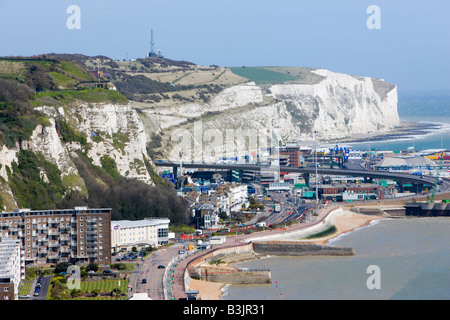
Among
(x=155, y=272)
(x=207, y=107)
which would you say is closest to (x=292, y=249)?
(x=155, y=272)

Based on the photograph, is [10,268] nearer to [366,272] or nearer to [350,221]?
[366,272]

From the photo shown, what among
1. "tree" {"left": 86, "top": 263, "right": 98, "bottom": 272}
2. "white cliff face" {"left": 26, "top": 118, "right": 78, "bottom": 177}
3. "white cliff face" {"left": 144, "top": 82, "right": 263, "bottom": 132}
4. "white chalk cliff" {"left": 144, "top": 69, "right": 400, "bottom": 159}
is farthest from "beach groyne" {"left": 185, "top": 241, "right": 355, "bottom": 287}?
"white chalk cliff" {"left": 144, "top": 69, "right": 400, "bottom": 159}

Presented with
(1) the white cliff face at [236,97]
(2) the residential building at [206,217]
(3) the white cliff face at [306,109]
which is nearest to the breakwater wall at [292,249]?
(2) the residential building at [206,217]

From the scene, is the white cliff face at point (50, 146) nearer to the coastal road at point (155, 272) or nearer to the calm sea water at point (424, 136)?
the coastal road at point (155, 272)

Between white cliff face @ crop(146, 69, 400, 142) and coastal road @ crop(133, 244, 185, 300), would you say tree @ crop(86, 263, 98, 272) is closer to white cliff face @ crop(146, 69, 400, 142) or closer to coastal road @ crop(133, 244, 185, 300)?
coastal road @ crop(133, 244, 185, 300)

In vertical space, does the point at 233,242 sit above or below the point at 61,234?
below
